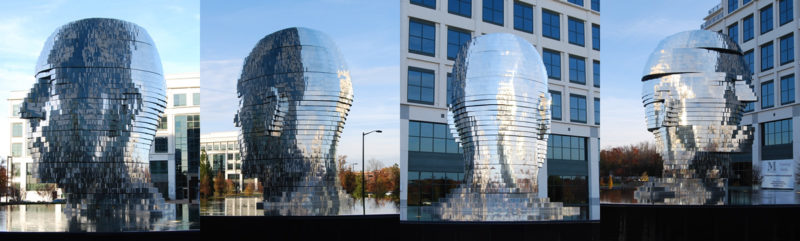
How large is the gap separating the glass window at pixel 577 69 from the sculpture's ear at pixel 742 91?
2069 centimetres

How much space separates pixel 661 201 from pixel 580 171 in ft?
A: 73.0

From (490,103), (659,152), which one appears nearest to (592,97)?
(659,152)

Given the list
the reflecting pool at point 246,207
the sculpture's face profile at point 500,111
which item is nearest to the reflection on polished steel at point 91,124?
the reflecting pool at point 246,207

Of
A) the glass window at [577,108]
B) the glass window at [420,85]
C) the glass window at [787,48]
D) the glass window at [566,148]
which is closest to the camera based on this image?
the glass window at [420,85]

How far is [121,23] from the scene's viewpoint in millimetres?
12375

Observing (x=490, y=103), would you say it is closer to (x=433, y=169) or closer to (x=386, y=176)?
(x=386, y=176)

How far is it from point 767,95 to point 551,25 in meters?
10.3

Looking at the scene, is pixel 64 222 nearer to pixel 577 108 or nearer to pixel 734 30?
pixel 734 30

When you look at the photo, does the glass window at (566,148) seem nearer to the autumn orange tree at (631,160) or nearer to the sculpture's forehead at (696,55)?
the autumn orange tree at (631,160)

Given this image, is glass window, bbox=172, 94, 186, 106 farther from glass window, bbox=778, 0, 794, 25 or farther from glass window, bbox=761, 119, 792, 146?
glass window, bbox=778, 0, 794, 25

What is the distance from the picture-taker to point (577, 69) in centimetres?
3803

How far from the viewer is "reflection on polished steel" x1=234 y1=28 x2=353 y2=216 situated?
34.4 feet

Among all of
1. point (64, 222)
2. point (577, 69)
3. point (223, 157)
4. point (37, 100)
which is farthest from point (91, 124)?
point (577, 69)

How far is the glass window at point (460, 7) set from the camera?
96.4ft
